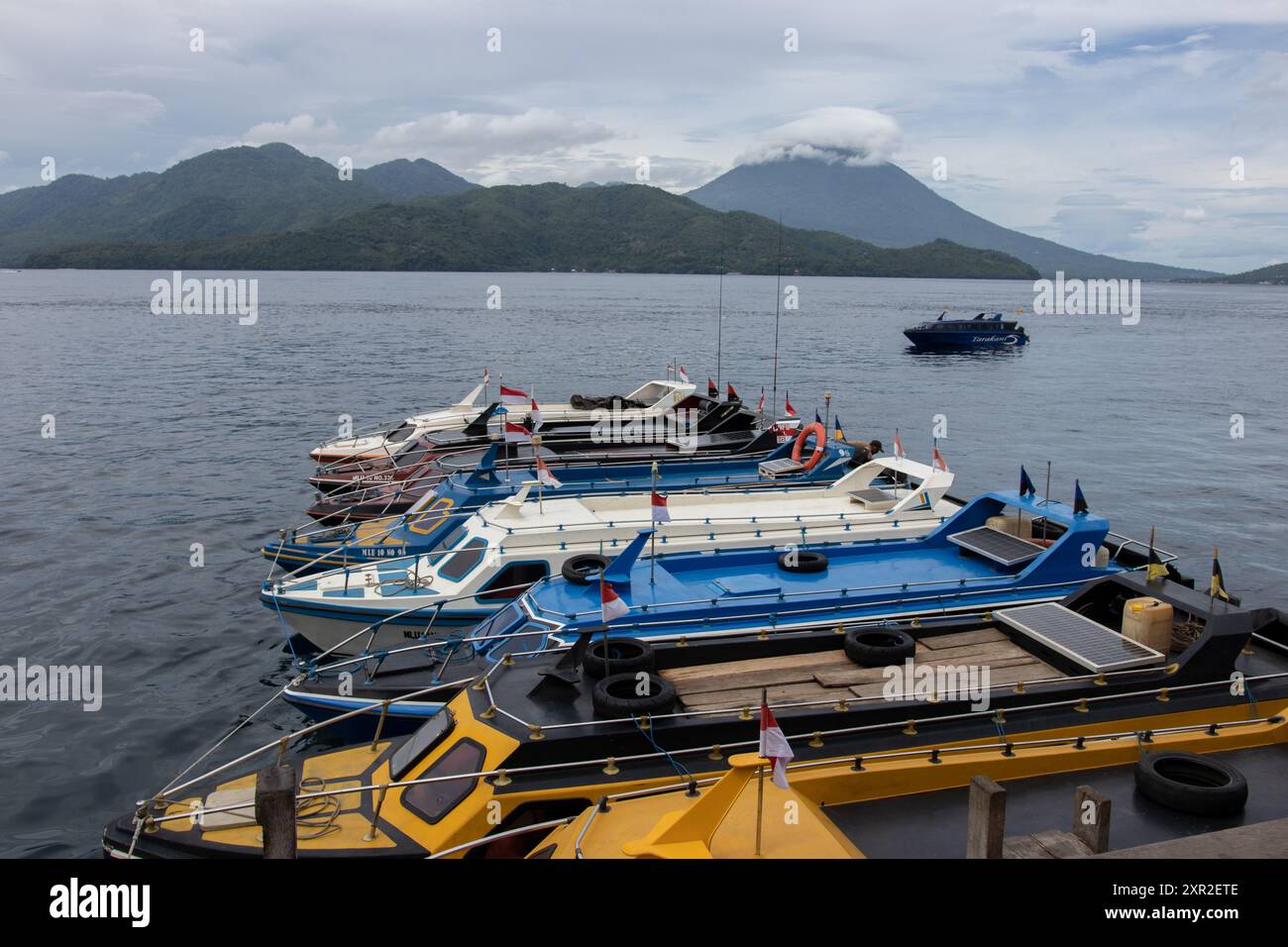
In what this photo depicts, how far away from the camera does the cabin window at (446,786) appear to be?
416 inches

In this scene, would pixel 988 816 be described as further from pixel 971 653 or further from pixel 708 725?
pixel 971 653

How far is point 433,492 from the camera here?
25969 mm

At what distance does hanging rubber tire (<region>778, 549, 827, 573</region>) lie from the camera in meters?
18.3

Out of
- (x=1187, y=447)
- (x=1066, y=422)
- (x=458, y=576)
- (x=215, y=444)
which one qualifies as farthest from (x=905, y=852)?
(x=1066, y=422)

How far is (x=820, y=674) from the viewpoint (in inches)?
505

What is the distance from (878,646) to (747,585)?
4.37m

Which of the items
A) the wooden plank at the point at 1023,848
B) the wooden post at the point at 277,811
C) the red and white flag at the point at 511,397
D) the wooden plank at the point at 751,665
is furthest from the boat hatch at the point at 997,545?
the red and white flag at the point at 511,397

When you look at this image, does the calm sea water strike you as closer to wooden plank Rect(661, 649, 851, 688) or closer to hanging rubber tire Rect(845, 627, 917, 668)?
wooden plank Rect(661, 649, 851, 688)

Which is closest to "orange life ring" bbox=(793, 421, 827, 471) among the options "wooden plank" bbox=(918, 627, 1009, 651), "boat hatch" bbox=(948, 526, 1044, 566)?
"boat hatch" bbox=(948, 526, 1044, 566)

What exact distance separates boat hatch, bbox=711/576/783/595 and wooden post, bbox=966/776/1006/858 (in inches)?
360

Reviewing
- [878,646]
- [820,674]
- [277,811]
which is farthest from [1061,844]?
[277,811]

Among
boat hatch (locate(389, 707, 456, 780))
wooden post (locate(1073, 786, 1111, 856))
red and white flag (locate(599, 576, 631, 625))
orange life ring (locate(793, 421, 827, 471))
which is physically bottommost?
boat hatch (locate(389, 707, 456, 780))
